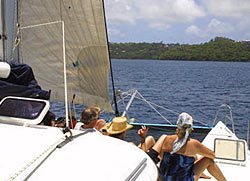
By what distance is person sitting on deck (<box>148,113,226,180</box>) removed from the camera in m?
2.80

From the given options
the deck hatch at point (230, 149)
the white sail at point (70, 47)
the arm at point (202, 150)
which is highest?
the white sail at point (70, 47)

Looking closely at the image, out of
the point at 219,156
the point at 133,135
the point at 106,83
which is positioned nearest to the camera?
the point at 219,156

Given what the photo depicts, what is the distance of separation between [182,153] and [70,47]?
2.76 meters

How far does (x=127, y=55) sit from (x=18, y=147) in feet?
419

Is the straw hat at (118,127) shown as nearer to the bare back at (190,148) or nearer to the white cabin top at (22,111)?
the bare back at (190,148)

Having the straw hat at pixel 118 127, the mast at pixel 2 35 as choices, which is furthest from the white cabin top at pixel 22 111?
the mast at pixel 2 35

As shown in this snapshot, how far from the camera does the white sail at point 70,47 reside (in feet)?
15.1

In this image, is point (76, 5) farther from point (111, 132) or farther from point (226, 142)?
point (226, 142)


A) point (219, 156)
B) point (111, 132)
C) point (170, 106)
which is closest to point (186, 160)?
point (111, 132)

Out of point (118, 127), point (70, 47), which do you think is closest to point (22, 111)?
point (118, 127)

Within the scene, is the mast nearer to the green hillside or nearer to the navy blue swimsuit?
the navy blue swimsuit

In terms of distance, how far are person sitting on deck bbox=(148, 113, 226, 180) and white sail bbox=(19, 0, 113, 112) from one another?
2.37 meters

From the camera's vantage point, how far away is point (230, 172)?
3723mm

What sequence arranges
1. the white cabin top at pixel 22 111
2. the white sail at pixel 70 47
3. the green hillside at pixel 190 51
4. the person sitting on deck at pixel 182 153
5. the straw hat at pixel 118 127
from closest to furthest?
the white cabin top at pixel 22 111 < the person sitting on deck at pixel 182 153 < the straw hat at pixel 118 127 < the white sail at pixel 70 47 < the green hillside at pixel 190 51
